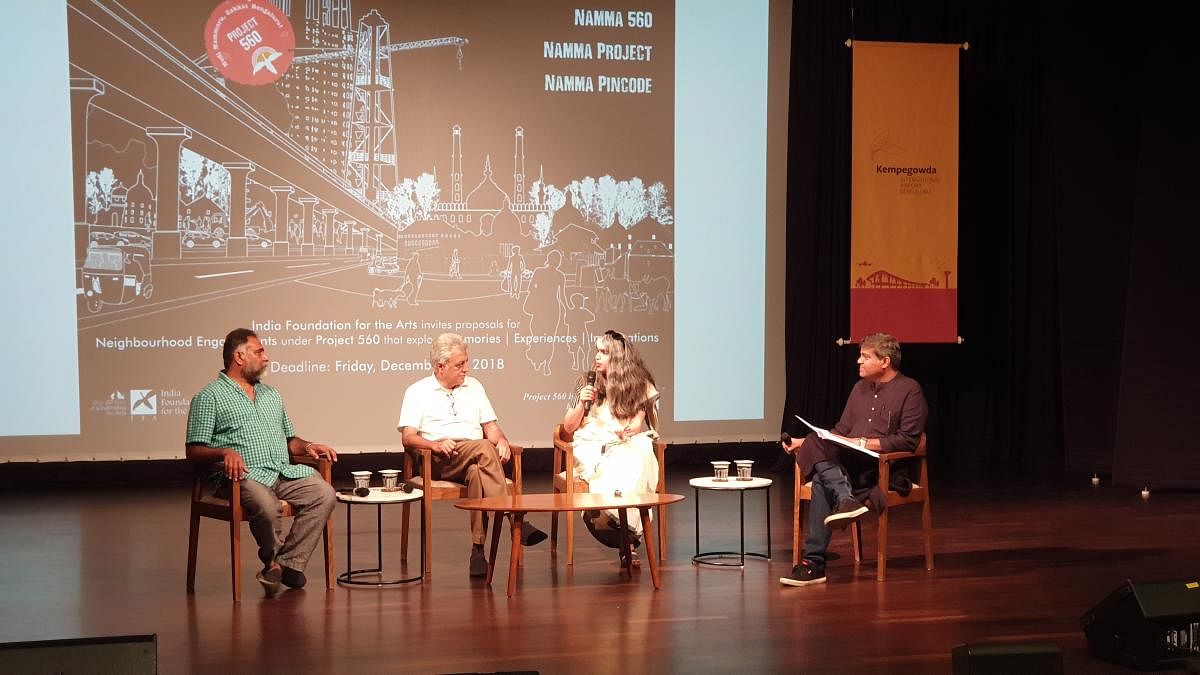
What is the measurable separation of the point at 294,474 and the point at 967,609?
2699 millimetres

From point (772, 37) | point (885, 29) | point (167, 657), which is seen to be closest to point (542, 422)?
point (772, 37)

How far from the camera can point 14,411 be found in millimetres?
7629

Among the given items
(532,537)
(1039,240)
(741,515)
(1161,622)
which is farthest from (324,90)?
(1161,622)

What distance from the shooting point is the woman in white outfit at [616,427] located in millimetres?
5691

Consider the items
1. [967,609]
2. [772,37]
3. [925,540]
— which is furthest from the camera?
[772,37]

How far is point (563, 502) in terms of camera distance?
16.8 ft

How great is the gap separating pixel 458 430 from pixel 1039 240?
524cm

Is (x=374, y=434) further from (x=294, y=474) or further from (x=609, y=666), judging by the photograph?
(x=609, y=666)

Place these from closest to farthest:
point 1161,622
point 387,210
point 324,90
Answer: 1. point 1161,622
2. point 324,90
3. point 387,210

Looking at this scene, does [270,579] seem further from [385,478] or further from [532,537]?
[532,537]

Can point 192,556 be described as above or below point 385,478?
below

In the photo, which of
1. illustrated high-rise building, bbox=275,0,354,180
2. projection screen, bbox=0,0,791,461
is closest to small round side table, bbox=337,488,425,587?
projection screen, bbox=0,0,791,461

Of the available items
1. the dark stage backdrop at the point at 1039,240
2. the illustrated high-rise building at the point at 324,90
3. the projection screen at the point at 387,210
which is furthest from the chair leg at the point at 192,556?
the dark stage backdrop at the point at 1039,240

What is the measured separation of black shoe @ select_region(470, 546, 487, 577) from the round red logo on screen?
3728mm
